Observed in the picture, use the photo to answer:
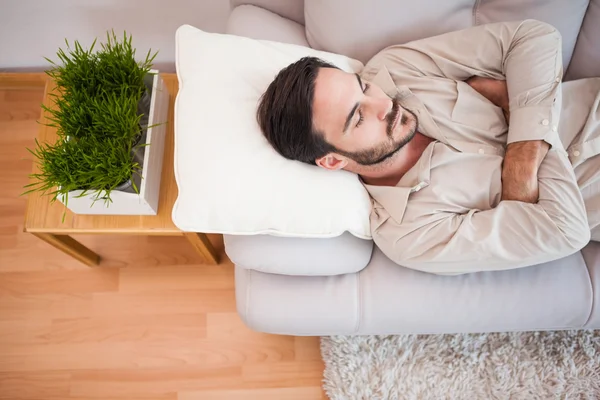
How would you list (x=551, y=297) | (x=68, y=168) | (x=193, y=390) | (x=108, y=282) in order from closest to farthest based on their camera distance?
(x=68, y=168), (x=551, y=297), (x=193, y=390), (x=108, y=282)

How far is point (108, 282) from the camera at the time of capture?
5.74ft

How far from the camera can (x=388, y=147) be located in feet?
3.96

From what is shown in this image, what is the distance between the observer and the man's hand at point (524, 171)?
1182 mm

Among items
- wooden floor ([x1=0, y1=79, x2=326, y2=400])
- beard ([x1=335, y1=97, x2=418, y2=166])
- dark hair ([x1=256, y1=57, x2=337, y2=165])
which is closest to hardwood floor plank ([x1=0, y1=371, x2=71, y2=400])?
wooden floor ([x1=0, y1=79, x2=326, y2=400])

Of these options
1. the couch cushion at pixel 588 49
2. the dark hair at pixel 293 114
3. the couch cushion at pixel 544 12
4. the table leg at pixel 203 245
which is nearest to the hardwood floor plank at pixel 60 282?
the table leg at pixel 203 245

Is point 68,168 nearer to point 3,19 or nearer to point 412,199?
point 412,199

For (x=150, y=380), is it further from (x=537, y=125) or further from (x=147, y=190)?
(x=537, y=125)

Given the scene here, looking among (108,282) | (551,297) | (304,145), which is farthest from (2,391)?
(551,297)

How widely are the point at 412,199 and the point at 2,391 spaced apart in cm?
162

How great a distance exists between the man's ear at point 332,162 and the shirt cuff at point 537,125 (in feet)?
1.57

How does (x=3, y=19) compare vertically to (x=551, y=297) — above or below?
above

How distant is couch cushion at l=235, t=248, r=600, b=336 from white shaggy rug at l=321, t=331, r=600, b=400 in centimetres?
41

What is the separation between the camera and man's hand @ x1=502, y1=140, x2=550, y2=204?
1182 millimetres

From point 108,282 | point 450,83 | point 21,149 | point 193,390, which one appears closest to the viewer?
point 450,83
